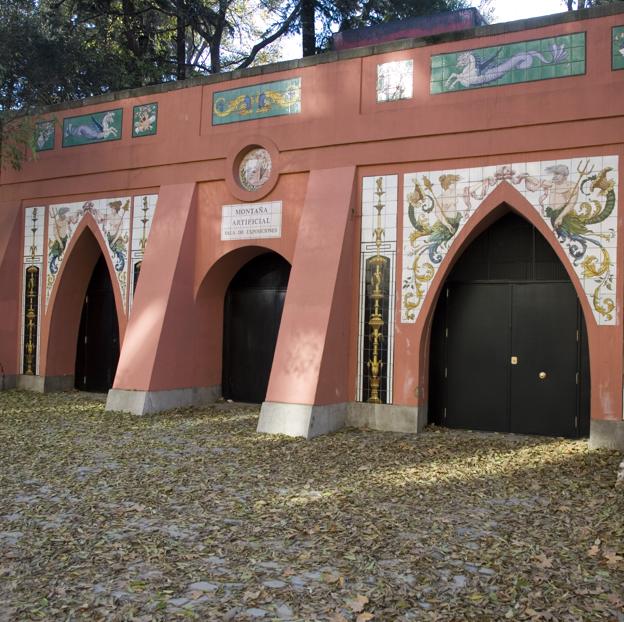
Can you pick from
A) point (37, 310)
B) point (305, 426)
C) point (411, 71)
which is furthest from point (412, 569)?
point (37, 310)

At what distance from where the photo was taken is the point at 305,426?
9.22m

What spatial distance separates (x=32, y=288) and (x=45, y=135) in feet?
10.0

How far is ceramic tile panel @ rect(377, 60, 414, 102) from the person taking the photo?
1023 centimetres

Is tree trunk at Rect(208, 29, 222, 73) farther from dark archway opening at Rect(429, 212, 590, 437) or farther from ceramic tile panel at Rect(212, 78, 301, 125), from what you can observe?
dark archway opening at Rect(429, 212, 590, 437)

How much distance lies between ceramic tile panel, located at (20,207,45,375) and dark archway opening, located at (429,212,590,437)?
8.02 meters

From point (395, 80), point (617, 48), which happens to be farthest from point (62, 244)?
point (617, 48)

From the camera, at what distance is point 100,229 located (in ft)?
42.4

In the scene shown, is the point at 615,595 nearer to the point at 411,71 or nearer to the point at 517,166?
the point at 517,166

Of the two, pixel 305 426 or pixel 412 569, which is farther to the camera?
pixel 305 426

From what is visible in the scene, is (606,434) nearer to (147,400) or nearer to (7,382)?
(147,400)

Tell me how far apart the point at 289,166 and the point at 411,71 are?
2373mm

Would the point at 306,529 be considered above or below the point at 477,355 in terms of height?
below

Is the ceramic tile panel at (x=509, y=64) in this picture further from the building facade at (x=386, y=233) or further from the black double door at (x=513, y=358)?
the black double door at (x=513, y=358)

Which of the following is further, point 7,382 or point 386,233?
point 7,382
